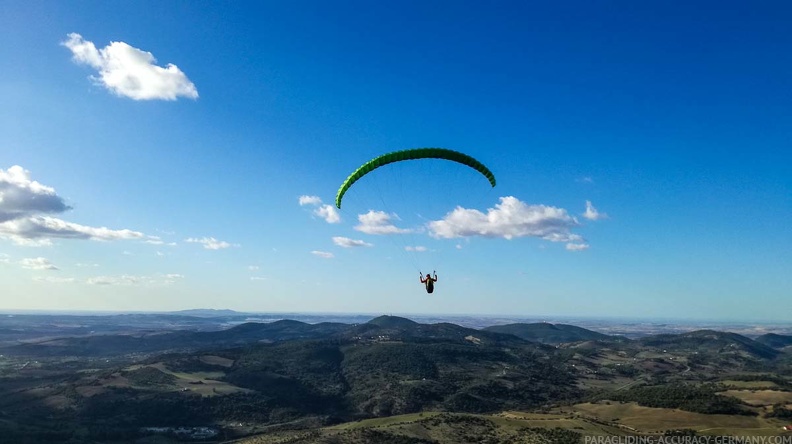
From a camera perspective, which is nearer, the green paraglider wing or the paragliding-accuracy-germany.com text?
the green paraglider wing

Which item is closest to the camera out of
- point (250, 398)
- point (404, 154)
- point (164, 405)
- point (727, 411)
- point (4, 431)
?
point (404, 154)

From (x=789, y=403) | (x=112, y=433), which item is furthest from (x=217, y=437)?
(x=789, y=403)

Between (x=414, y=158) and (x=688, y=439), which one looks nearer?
(x=414, y=158)

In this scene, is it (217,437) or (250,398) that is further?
(250,398)

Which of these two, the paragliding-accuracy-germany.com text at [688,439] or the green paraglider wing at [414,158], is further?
the paragliding-accuracy-germany.com text at [688,439]

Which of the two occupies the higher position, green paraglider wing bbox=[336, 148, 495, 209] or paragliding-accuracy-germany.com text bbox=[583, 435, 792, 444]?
green paraglider wing bbox=[336, 148, 495, 209]

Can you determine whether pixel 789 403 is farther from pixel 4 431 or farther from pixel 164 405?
pixel 4 431

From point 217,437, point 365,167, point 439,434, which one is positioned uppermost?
point 365,167

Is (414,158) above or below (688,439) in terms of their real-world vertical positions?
above
